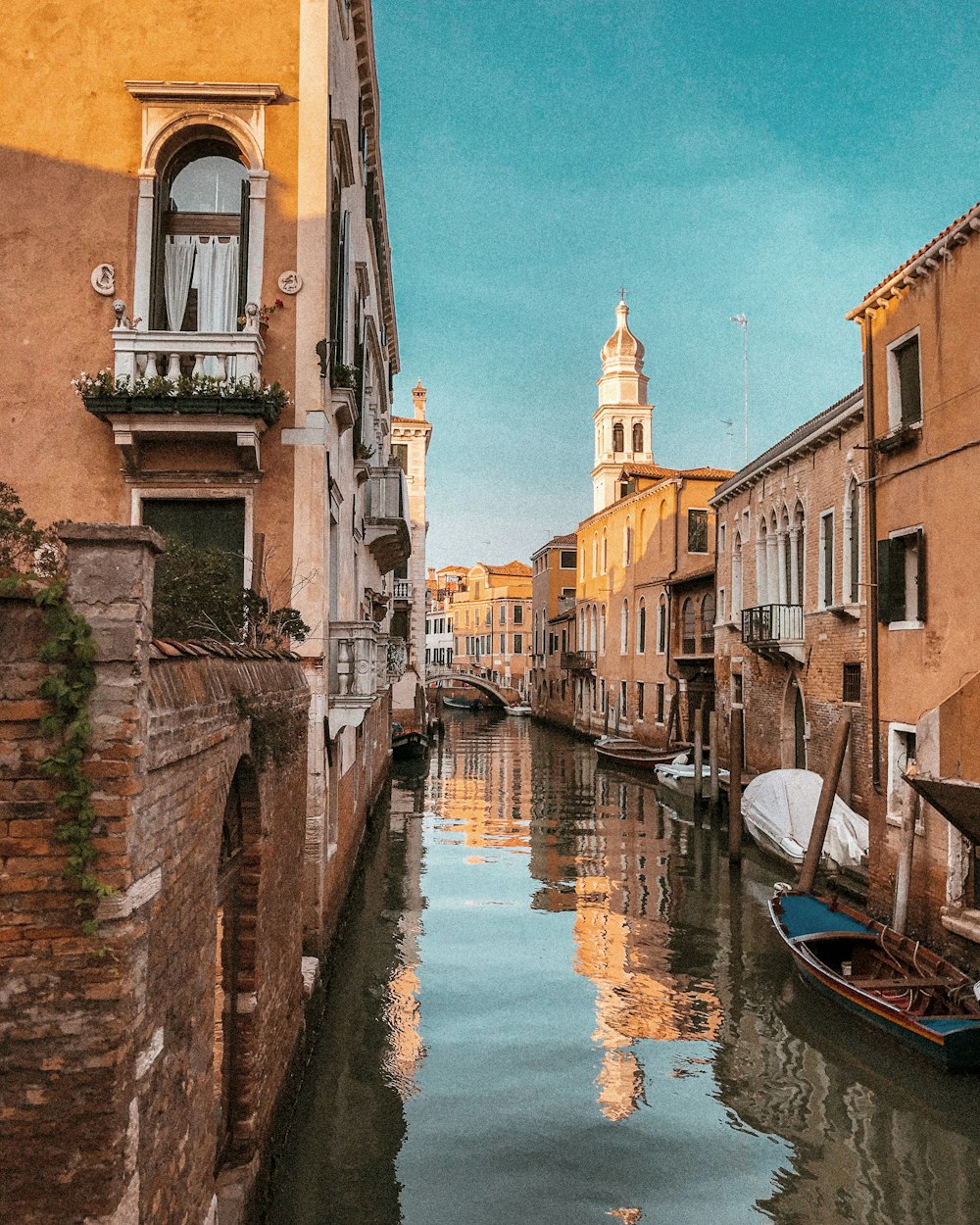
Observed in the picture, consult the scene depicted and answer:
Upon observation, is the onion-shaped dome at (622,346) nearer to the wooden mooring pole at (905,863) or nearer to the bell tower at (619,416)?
the bell tower at (619,416)

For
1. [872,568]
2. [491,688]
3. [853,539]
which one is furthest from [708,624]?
[491,688]

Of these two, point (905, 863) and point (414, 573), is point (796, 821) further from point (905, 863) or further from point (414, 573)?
point (414, 573)

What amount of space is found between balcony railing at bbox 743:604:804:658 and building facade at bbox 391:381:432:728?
17.2 metres

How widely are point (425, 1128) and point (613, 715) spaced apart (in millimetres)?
29516

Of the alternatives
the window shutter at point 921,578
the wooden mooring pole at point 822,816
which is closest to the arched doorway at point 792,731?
the wooden mooring pole at point 822,816

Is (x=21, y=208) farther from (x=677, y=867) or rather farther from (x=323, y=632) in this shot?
(x=677, y=867)

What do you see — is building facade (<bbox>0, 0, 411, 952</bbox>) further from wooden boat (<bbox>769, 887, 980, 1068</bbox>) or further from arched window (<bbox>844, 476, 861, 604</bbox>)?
arched window (<bbox>844, 476, 861, 604</bbox>)

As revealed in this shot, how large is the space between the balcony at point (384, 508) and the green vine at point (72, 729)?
1158 cm

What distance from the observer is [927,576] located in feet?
32.1

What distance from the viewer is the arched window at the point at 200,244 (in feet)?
29.0

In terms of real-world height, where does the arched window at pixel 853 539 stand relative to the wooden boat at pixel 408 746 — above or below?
above

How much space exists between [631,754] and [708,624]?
4042 millimetres

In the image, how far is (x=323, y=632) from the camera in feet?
28.5

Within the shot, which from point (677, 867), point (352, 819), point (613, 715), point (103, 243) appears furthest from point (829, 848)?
point (613, 715)
